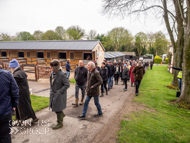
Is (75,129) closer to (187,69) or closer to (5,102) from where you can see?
(5,102)

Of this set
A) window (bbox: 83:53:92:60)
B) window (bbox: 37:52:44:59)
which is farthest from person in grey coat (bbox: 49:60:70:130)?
window (bbox: 37:52:44:59)

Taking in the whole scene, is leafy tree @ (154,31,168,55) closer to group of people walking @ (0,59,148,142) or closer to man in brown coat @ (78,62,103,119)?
group of people walking @ (0,59,148,142)

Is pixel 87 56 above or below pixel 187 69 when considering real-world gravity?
above

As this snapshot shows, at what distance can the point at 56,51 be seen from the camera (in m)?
21.4

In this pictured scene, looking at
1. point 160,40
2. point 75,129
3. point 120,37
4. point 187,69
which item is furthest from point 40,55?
point 160,40

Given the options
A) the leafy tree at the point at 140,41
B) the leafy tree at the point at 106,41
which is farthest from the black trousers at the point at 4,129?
the leafy tree at the point at 140,41

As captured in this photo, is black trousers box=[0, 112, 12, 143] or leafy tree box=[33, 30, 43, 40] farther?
leafy tree box=[33, 30, 43, 40]

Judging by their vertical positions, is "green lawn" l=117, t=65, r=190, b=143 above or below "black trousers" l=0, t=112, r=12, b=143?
below

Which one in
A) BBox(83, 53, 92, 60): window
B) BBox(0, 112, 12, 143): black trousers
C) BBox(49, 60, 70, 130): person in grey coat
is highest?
BBox(83, 53, 92, 60): window

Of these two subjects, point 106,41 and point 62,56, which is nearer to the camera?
point 62,56

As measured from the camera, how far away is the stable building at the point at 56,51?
65.4 feet

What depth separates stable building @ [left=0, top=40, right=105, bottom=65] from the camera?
19.9 meters

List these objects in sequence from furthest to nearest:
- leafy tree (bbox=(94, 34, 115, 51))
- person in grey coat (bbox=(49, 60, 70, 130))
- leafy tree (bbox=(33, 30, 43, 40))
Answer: leafy tree (bbox=(33, 30, 43, 40))
leafy tree (bbox=(94, 34, 115, 51))
person in grey coat (bbox=(49, 60, 70, 130))

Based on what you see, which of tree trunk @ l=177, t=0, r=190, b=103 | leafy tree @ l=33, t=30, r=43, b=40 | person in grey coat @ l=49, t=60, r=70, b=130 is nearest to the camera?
person in grey coat @ l=49, t=60, r=70, b=130
